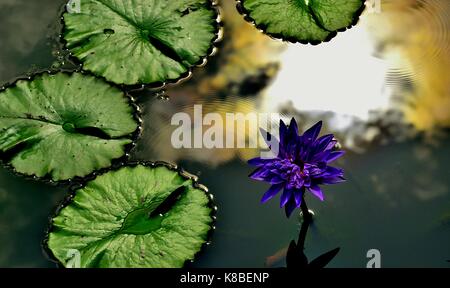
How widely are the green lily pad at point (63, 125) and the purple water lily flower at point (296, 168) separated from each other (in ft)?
2.30

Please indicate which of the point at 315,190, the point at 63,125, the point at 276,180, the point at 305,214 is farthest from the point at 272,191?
the point at 63,125

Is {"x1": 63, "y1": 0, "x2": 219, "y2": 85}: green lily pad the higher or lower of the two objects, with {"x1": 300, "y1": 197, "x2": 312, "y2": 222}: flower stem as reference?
higher

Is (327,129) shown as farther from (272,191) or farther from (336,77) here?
(272,191)

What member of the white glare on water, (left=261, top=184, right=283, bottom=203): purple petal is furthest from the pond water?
(left=261, top=184, right=283, bottom=203): purple petal

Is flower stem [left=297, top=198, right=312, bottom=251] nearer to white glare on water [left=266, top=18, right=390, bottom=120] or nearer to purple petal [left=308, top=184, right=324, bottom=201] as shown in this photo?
purple petal [left=308, top=184, right=324, bottom=201]

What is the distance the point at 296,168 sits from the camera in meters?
2.45

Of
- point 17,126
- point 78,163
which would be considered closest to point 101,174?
point 78,163

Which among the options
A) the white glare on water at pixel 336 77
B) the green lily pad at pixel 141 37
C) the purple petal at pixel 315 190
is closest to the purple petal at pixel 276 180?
the purple petal at pixel 315 190

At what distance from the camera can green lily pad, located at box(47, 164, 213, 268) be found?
2.49 meters

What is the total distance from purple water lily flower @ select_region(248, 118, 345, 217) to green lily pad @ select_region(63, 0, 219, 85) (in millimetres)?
774

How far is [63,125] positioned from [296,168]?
1.08 metres

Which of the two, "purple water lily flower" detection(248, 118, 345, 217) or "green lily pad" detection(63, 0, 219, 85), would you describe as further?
"green lily pad" detection(63, 0, 219, 85)
